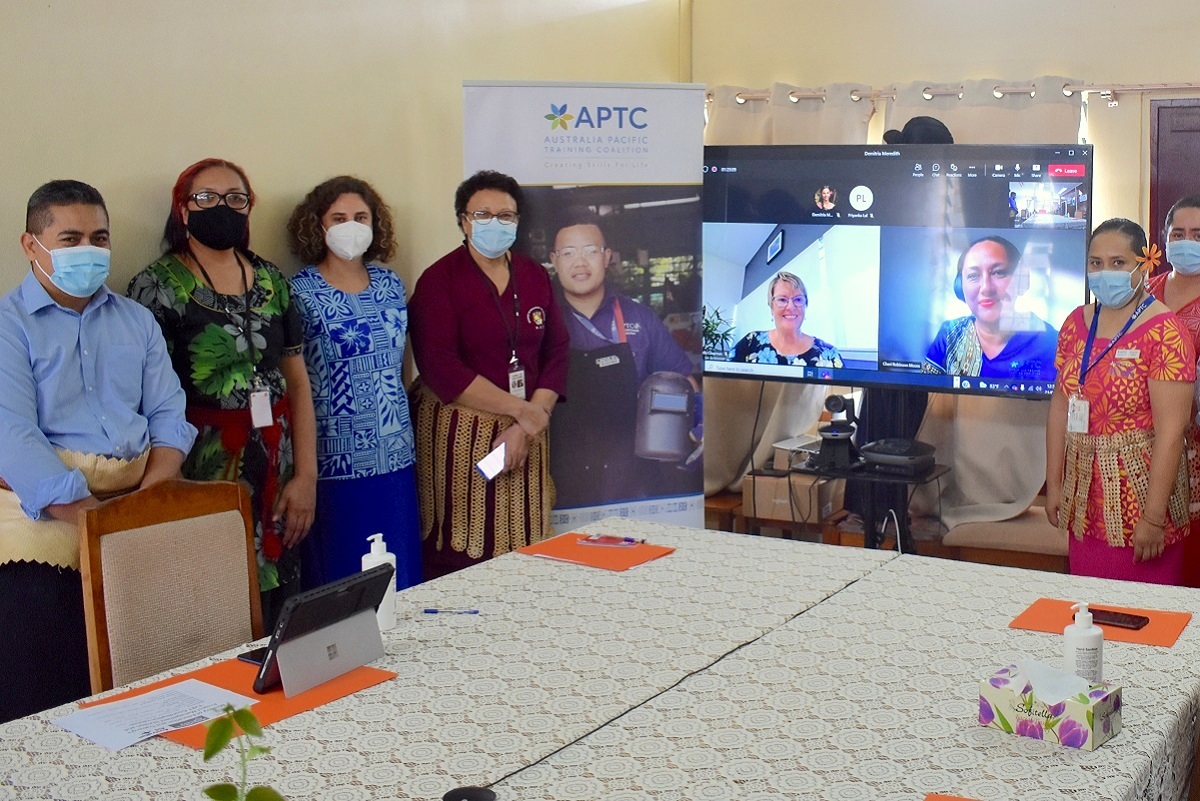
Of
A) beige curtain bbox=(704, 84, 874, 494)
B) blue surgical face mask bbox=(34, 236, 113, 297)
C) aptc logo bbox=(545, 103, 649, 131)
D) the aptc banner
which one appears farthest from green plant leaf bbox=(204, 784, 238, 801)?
beige curtain bbox=(704, 84, 874, 494)

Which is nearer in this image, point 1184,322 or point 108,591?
point 108,591

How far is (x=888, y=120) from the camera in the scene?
17.3 ft

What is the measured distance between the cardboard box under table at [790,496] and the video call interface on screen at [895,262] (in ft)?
2.16

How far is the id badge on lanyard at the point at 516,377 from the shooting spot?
13.0ft

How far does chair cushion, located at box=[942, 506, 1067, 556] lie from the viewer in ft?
16.3

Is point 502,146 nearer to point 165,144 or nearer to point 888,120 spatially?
point 165,144

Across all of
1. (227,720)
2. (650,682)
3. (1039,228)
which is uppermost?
(1039,228)

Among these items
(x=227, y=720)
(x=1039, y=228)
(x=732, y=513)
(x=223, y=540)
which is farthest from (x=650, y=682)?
(x=732, y=513)

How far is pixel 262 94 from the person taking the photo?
3.73 m

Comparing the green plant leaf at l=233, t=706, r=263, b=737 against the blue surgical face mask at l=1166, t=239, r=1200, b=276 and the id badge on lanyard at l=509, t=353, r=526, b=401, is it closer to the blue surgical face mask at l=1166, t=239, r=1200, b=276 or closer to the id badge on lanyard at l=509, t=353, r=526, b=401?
the id badge on lanyard at l=509, t=353, r=526, b=401

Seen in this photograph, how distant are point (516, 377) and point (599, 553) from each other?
1304 millimetres

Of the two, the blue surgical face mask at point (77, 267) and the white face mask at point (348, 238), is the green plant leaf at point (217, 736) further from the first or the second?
the white face mask at point (348, 238)

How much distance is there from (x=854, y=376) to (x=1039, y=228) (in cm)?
84

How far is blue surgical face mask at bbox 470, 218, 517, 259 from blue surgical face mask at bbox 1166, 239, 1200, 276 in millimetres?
2005
